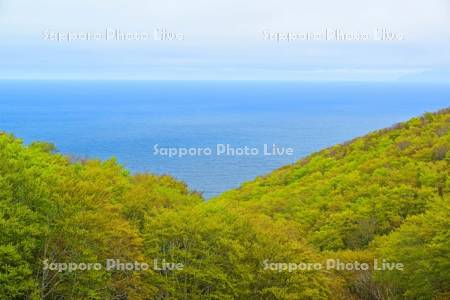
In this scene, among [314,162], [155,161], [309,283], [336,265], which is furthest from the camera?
[155,161]

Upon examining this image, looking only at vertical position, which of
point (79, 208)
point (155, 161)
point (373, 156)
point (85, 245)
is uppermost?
point (155, 161)

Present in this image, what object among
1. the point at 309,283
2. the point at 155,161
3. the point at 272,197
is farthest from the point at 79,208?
the point at 155,161

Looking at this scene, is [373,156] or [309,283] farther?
[373,156]

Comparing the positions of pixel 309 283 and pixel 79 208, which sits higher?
pixel 79 208

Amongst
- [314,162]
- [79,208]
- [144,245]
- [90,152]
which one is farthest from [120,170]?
[90,152]

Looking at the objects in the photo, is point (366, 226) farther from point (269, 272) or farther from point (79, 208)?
point (79, 208)

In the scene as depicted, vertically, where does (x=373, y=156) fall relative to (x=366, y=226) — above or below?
above

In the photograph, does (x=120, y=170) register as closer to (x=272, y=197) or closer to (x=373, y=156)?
(x=272, y=197)

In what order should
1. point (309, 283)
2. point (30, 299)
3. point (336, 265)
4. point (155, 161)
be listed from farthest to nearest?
point (155, 161)
point (336, 265)
point (309, 283)
point (30, 299)

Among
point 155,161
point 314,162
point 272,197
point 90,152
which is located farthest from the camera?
point 90,152
